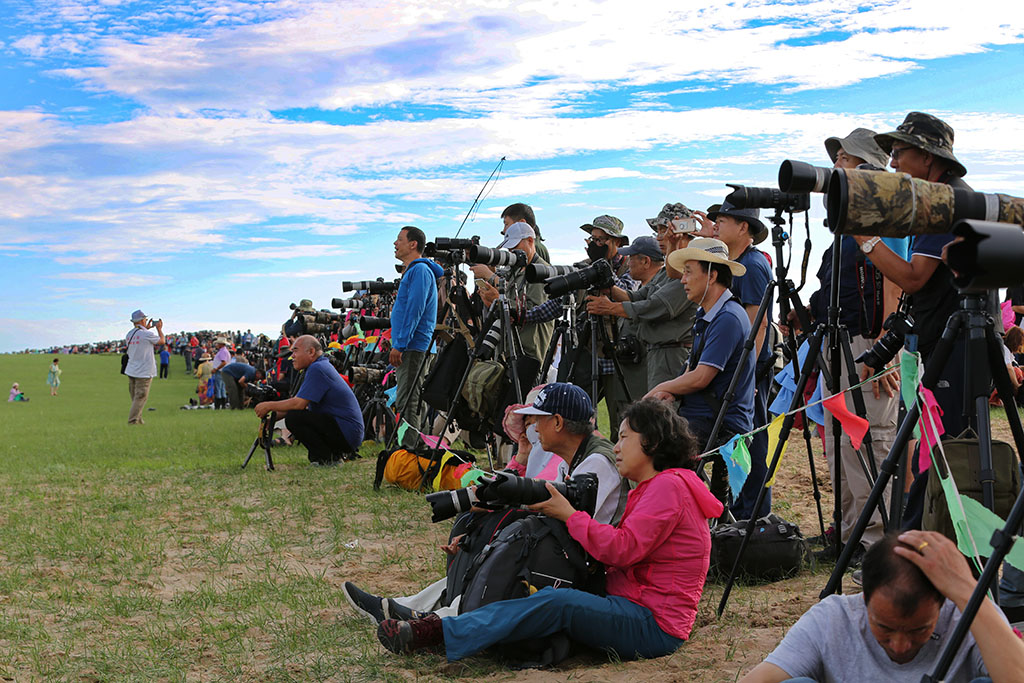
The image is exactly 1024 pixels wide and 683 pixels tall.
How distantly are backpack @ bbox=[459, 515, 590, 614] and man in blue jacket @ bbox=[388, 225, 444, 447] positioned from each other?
4559mm

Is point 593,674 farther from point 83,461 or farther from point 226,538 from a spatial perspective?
point 83,461

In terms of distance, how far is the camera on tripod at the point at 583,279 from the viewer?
5.44 meters

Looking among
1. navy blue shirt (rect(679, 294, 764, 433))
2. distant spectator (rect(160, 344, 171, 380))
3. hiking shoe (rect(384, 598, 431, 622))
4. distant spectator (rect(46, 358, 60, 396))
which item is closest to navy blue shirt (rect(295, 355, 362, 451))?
navy blue shirt (rect(679, 294, 764, 433))

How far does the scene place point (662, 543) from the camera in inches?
132

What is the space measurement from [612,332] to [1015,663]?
399cm

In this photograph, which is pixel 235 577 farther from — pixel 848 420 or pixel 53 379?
pixel 53 379

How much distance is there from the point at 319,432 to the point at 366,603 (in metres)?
5.20

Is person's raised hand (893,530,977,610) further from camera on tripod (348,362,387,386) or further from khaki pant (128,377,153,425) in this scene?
khaki pant (128,377,153,425)

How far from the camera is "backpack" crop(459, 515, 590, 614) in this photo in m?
3.41

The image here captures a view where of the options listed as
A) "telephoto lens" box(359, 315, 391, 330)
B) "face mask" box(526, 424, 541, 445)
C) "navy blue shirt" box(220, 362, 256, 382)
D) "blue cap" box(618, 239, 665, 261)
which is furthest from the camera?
"navy blue shirt" box(220, 362, 256, 382)

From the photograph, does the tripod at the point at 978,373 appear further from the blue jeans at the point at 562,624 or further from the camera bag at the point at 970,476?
the blue jeans at the point at 562,624

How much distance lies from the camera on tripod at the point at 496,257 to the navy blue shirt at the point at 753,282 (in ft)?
6.11

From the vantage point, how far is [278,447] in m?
11.2

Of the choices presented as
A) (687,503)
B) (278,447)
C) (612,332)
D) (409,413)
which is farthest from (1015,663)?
(278,447)
